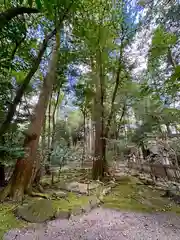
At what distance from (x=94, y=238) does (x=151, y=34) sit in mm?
Answer: 4609

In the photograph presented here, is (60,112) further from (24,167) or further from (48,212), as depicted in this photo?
(48,212)

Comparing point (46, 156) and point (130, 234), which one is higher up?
point (46, 156)

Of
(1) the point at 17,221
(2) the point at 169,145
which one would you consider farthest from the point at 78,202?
(2) the point at 169,145

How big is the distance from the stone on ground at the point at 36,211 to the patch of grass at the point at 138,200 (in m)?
1.40

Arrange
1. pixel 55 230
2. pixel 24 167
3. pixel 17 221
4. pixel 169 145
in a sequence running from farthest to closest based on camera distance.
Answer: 1. pixel 24 167
2. pixel 169 145
3. pixel 17 221
4. pixel 55 230

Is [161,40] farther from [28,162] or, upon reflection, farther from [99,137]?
[28,162]

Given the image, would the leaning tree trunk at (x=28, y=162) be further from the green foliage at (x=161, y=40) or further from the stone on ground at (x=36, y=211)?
the green foliage at (x=161, y=40)

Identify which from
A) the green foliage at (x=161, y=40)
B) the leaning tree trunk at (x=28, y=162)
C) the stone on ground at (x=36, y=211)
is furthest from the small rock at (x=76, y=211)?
the green foliage at (x=161, y=40)

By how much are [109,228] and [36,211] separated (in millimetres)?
1456

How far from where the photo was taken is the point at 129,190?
4840 millimetres

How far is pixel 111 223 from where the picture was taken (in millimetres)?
2752

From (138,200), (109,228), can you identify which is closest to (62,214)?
(109,228)

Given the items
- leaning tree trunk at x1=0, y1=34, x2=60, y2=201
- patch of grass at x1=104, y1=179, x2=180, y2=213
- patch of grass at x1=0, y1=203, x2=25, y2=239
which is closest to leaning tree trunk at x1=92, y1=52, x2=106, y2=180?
patch of grass at x1=104, y1=179, x2=180, y2=213

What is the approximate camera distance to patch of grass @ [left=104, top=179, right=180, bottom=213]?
11.3 ft
